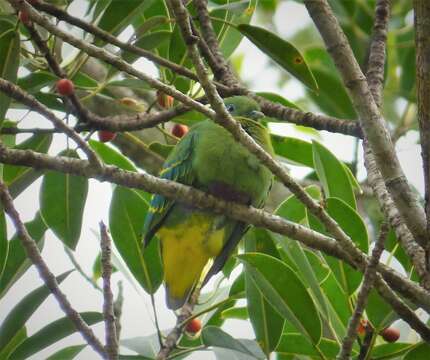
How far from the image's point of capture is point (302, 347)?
331 cm

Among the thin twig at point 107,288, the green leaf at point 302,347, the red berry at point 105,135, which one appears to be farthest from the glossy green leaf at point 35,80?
the green leaf at point 302,347

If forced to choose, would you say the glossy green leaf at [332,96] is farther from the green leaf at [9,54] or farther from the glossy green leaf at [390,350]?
the green leaf at [9,54]

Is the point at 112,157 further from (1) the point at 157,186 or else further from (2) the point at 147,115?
(1) the point at 157,186

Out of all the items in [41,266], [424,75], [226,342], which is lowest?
[226,342]

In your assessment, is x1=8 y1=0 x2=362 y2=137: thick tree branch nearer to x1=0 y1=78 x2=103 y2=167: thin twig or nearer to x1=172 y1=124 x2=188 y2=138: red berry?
x1=0 y1=78 x2=103 y2=167: thin twig

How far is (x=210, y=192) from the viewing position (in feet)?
11.8

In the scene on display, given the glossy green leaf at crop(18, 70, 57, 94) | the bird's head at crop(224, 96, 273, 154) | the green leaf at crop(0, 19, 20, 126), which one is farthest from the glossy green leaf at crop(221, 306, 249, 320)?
the green leaf at crop(0, 19, 20, 126)

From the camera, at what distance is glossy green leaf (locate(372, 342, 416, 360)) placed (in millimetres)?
3121

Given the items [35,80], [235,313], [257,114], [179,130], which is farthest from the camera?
[179,130]

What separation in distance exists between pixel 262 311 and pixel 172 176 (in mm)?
829

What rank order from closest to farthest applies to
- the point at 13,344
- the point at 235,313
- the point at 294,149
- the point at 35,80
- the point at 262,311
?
the point at 262,311, the point at 35,80, the point at 13,344, the point at 235,313, the point at 294,149

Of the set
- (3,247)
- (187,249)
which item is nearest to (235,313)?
(187,249)

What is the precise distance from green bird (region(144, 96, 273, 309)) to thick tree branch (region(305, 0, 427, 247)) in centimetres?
82

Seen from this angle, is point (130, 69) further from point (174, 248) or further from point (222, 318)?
point (222, 318)
